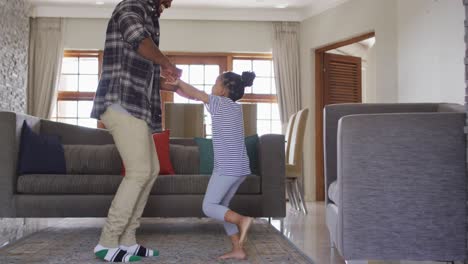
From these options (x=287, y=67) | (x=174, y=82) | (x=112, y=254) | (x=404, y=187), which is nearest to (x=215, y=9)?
(x=287, y=67)

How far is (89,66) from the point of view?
7836 mm

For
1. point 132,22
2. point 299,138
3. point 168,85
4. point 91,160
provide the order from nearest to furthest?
point 132,22 < point 168,85 < point 91,160 < point 299,138

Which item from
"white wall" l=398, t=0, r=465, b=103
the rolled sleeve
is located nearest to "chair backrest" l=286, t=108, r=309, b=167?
"white wall" l=398, t=0, r=465, b=103

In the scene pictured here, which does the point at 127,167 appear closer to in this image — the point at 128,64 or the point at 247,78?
the point at 128,64

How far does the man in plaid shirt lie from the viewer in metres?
2.52

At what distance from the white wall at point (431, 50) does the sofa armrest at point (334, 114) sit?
1.25 meters

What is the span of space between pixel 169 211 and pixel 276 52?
4.46 meters

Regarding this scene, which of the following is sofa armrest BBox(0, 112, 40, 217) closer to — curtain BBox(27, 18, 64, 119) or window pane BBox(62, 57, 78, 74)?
curtain BBox(27, 18, 64, 119)

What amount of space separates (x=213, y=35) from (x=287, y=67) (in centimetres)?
112

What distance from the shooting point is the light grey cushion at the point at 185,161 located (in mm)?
4359

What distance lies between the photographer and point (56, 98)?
7594 mm

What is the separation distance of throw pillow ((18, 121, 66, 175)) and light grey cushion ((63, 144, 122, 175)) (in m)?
0.12

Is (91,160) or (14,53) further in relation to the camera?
(14,53)

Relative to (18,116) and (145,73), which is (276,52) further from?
(145,73)
